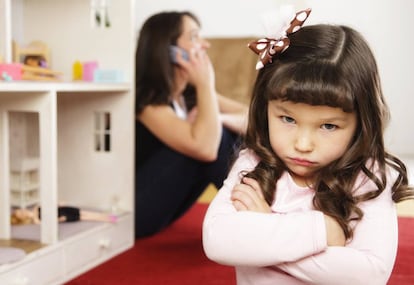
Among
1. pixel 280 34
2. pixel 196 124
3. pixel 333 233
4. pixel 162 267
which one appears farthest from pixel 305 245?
pixel 196 124

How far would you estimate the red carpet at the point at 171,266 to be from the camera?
1.32m

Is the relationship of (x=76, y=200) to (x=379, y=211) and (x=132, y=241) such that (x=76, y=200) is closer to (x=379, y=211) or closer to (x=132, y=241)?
(x=132, y=241)

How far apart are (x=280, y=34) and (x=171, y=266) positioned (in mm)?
763

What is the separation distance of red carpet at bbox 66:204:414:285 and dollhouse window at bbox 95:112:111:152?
0.97 feet

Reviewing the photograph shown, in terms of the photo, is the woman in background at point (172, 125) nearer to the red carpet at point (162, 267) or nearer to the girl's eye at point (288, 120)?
the red carpet at point (162, 267)

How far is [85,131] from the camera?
1631 millimetres

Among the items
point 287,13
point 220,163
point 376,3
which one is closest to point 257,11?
point 376,3

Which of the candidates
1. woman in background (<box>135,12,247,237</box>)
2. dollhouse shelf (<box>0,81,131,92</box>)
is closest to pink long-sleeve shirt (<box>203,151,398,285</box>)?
dollhouse shelf (<box>0,81,131,92</box>)

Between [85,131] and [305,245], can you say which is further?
[85,131]

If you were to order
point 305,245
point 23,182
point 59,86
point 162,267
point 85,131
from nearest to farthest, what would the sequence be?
point 305,245
point 59,86
point 162,267
point 23,182
point 85,131

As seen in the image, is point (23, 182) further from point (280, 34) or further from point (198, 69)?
point (280, 34)

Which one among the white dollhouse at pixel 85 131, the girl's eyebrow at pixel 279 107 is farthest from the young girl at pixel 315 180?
the white dollhouse at pixel 85 131

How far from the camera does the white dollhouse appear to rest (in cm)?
145

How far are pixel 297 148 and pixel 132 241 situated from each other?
0.91 m
